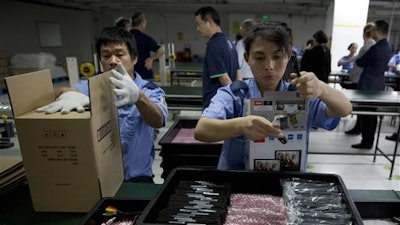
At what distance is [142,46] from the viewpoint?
3.69m

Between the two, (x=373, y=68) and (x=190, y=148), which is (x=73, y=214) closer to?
(x=190, y=148)

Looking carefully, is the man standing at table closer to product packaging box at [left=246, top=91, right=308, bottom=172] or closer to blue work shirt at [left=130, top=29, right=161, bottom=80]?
blue work shirt at [left=130, top=29, right=161, bottom=80]

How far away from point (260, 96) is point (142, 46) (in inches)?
117

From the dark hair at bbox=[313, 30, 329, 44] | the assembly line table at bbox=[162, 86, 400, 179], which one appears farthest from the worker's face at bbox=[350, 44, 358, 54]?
the assembly line table at bbox=[162, 86, 400, 179]

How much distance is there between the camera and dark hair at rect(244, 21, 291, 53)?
0.93 meters

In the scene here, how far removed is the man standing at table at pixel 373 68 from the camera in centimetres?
350

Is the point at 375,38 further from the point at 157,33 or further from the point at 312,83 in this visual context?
the point at 157,33

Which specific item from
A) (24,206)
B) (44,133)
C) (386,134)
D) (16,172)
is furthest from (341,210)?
(386,134)

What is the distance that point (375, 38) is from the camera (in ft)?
11.7

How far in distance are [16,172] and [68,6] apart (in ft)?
36.5

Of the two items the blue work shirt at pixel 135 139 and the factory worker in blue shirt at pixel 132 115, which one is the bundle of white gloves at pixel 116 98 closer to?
the factory worker in blue shirt at pixel 132 115

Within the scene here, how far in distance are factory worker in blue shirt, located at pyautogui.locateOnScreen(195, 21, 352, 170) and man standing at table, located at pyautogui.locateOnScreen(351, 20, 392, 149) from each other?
10.0ft

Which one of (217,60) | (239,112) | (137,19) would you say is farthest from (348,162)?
(137,19)

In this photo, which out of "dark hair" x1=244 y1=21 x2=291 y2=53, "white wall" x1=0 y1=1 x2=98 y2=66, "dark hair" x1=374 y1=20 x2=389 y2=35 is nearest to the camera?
"dark hair" x1=244 y1=21 x2=291 y2=53
